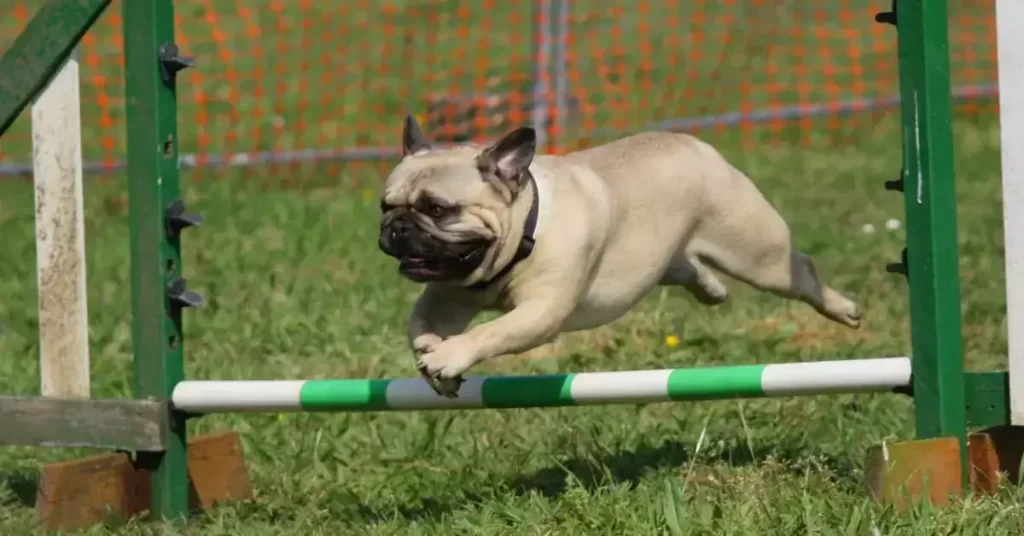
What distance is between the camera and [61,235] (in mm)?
4598

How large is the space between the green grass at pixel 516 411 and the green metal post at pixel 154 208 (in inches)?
16.0

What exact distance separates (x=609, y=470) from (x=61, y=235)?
5.61 ft

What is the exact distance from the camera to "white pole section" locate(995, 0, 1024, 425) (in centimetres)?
397

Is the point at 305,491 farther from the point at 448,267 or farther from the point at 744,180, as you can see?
the point at 744,180

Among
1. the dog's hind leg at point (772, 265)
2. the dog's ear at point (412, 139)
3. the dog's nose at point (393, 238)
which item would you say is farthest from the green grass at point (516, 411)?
the dog's ear at point (412, 139)

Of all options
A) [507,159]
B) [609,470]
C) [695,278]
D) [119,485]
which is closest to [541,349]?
[695,278]

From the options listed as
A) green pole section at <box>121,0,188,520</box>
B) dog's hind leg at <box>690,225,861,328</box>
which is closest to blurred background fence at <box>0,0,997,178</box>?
green pole section at <box>121,0,188,520</box>

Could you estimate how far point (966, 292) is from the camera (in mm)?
7102

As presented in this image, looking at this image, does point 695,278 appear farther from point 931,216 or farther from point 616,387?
point 931,216

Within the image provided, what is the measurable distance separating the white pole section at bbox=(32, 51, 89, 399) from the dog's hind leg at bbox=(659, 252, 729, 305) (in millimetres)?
1737

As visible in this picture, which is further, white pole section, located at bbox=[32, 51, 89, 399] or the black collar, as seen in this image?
white pole section, located at bbox=[32, 51, 89, 399]

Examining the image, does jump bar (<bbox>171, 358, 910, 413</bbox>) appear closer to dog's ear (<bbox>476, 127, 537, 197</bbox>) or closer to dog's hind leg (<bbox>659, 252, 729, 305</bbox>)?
dog's ear (<bbox>476, 127, 537, 197</bbox>)

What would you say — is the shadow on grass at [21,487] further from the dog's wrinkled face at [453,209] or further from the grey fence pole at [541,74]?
the grey fence pole at [541,74]

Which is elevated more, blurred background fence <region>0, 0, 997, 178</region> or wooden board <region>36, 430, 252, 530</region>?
blurred background fence <region>0, 0, 997, 178</region>
